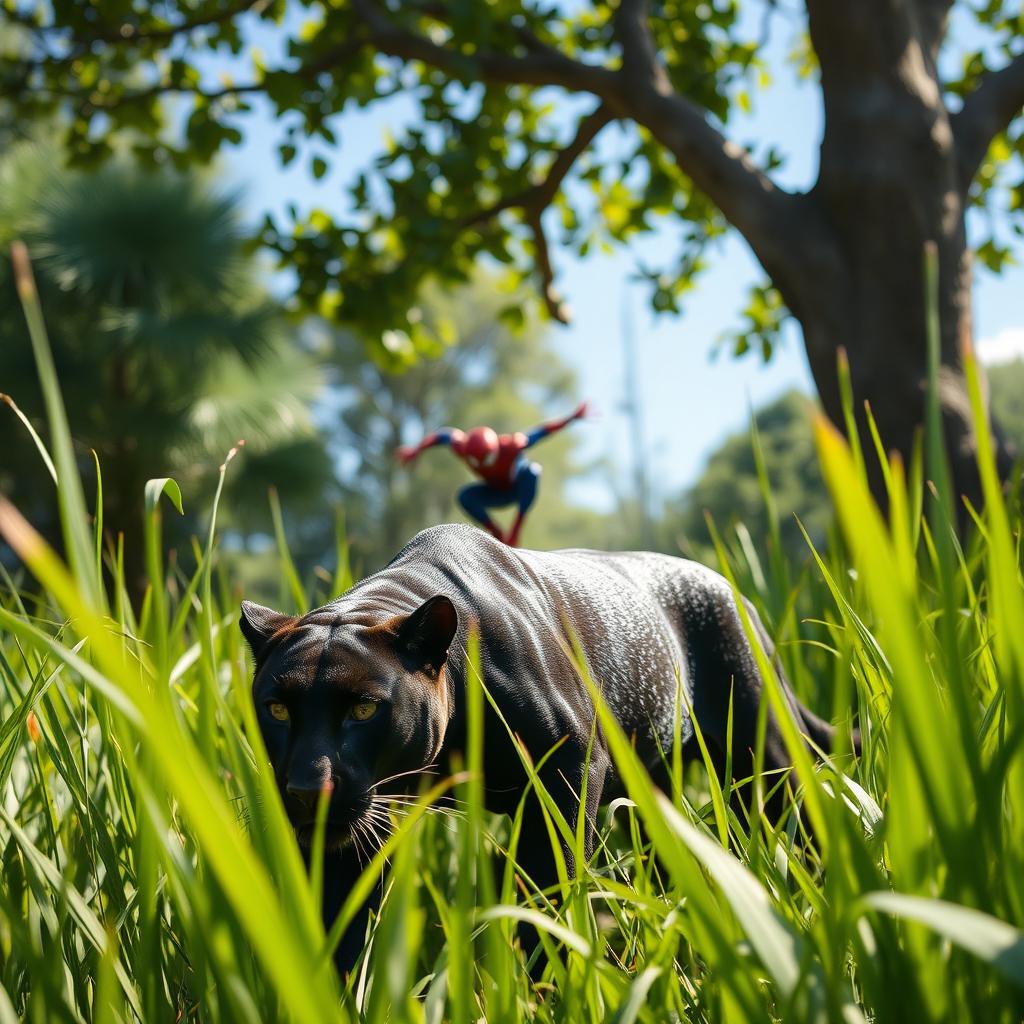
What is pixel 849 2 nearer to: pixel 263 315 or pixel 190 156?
pixel 190 156

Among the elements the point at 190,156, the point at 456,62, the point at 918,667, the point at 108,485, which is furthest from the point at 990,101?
the point at 108,485

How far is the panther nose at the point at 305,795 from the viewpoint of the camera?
1198mm

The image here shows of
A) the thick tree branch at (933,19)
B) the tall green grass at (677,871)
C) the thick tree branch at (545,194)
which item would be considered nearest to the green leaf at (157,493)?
the tall green grass at (677,871)

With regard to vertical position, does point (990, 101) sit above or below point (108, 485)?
above

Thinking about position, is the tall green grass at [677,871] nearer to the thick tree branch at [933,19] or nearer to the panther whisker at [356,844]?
the panther whisker at [356,844]

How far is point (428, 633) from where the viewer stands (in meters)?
1.42

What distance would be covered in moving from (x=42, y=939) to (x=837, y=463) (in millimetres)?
1164

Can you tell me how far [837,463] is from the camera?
0.58 metres

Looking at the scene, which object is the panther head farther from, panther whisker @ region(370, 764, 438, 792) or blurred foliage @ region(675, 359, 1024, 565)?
blurred foliage @ region(675, 359, 1024, 565)

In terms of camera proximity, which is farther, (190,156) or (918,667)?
(190,156)

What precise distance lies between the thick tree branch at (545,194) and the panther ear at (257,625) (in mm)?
3841

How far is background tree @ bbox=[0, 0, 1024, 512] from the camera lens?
3857 mm

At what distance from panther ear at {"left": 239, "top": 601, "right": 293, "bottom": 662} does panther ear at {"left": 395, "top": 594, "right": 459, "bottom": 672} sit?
0.79 feet

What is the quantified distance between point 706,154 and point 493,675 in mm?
3332
